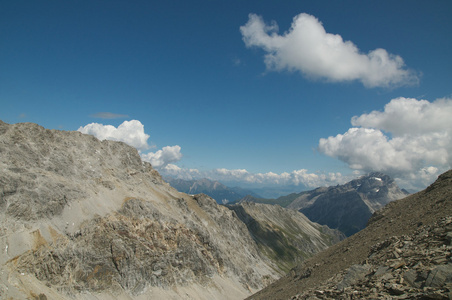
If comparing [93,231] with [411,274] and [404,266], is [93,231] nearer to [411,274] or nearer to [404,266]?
[404,266]

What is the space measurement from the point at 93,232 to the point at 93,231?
0.87 ft

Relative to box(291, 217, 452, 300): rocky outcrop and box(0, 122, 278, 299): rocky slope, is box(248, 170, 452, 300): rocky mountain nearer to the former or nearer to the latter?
box(291, 217, 452, 300): rocky outcrop

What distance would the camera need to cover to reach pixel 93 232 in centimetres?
6762

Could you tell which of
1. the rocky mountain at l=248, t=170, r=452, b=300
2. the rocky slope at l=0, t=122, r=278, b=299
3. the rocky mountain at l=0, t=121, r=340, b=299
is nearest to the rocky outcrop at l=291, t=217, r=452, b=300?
the rocky mountain at l=248, t=170, r=452, b=300

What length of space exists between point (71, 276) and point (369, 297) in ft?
208

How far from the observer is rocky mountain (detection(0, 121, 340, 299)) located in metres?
54.6

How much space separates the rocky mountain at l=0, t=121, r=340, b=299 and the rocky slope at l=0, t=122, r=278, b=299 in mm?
249

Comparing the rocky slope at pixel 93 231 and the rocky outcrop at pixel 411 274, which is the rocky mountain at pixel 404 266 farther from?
the rocky slope at pixel 93 231

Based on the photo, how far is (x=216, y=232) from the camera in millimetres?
119625

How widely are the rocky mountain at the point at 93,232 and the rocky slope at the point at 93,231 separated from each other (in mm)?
249

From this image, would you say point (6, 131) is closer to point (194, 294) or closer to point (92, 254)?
point (92, 254)

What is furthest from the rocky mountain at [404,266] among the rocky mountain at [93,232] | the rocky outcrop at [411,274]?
the rocky mountain at [93,232]

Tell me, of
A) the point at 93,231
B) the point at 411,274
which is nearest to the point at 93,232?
the point at 93,231

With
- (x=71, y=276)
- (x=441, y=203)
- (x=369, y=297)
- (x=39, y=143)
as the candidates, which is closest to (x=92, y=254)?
(x=71, y=276)
